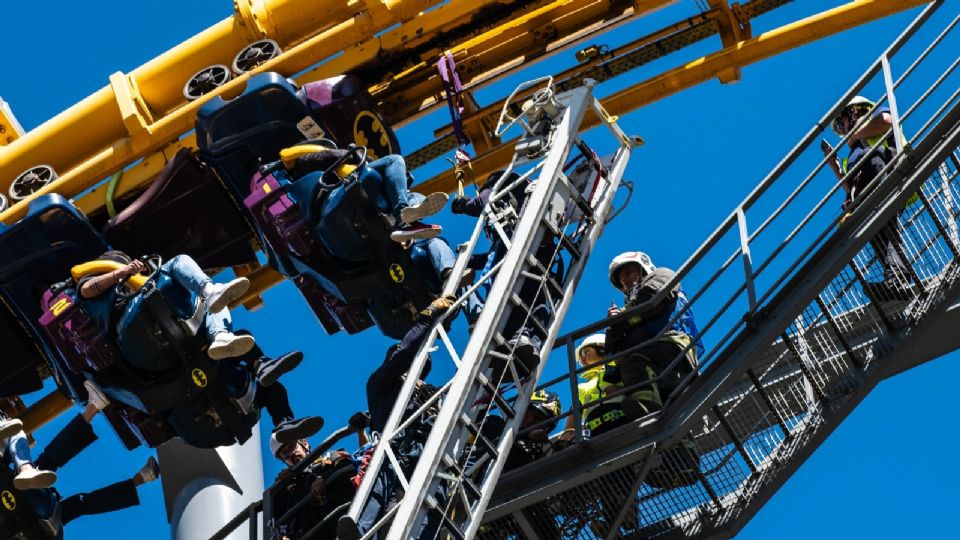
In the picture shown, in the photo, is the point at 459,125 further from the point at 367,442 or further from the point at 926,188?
the point at 926,188

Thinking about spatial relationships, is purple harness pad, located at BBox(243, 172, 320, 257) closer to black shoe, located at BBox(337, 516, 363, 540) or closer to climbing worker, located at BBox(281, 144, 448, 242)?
climbing worker, located at BBox(281, 144, 448, 242)

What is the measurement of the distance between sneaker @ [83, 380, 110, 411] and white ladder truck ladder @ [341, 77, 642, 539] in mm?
3950

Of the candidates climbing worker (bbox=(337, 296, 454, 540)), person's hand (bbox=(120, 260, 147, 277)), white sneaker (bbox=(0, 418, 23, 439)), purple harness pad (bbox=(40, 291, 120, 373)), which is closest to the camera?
climbing worker (bbox=(337, 296, 454, 540))

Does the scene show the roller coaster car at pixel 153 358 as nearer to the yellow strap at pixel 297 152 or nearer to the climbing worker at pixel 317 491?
the yellow strap at pixel 297 152

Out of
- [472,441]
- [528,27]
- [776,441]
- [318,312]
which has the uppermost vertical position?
[528,27]

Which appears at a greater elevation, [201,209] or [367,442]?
[201,209]

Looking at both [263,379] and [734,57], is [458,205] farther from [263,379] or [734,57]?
[734,57]

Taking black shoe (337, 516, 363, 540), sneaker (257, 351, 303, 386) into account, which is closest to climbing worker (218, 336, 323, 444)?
sneaker (257, 351, 303, 386)

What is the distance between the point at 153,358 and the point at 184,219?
1.89 m

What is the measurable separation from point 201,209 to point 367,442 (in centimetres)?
326

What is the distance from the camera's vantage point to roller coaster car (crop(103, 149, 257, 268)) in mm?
17719

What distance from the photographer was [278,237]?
54.8 feet

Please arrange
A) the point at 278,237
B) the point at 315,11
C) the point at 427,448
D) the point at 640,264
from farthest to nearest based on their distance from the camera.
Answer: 1. the point at 315,11
2. the point at 278,237
3. the point at 640,264
4. the point at 427,448

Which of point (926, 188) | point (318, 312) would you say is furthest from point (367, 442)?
point (926, 188)
